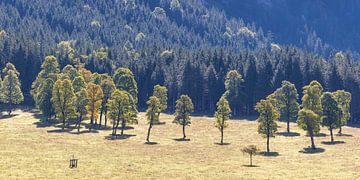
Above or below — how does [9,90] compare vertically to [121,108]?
above

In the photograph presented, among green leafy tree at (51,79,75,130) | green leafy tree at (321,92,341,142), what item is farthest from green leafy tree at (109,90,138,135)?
green leafy tree at (321,92,341,142)

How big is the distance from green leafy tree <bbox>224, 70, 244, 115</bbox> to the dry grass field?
3485 cm

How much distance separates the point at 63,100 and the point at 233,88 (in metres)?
68.6

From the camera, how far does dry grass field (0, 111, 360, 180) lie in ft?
243

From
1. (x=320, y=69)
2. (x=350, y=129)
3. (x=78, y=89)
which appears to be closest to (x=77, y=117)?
(x=78, y=89)

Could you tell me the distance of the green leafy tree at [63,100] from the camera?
125125 mm

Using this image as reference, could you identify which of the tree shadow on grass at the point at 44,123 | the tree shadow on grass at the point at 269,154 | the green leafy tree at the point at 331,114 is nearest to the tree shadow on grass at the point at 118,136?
the tree shadow on grass at the point at 44,123

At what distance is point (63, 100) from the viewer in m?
126

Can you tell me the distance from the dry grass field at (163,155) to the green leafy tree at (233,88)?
114 ft

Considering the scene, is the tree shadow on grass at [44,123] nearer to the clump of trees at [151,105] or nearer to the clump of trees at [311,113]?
the clump of trees at [151,105]

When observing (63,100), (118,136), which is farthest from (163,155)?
(63,100)

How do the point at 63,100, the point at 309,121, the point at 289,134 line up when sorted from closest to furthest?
the point at 309,121, the point at 63,100, the point at 289,134

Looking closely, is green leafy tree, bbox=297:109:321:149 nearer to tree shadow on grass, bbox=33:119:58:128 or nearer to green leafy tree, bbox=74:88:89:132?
green leafy tree, bbox=74:88:89:132

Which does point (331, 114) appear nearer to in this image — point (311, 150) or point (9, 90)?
point (311, 150)
